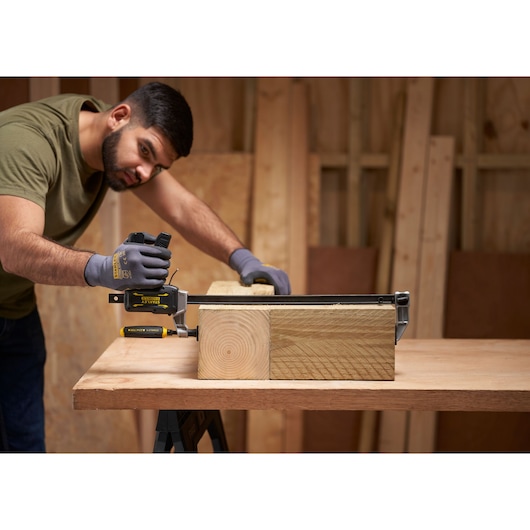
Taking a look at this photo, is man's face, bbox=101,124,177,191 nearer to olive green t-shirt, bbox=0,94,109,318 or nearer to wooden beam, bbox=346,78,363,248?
olive green t-shirt, bbox=0,94,109,318

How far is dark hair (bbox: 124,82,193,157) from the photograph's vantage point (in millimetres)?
2623

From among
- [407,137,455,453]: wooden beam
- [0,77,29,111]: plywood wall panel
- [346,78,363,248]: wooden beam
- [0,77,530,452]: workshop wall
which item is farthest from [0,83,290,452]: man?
[407,137,455,453]: wooden beam

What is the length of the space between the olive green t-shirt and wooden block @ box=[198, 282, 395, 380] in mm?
745

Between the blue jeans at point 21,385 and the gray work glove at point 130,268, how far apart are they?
34.8 inches

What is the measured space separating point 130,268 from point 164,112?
0.79 meters

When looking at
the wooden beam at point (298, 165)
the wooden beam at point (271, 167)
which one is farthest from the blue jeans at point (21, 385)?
the wooden beam at point (298, 165)

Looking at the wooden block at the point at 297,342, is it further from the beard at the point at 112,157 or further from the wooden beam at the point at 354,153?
the wooden beam at the point at 354,153

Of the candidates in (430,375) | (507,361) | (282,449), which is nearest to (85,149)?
(430,375)

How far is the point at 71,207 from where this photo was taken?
2678 mm

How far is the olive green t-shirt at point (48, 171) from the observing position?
2268 millimetres

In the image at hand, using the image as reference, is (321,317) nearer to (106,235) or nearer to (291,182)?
(291,182)

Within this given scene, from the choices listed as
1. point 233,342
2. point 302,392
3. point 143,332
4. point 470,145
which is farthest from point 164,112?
point 470,145

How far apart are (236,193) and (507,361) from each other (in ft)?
6.01

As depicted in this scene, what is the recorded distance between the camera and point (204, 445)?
13.0 ft
